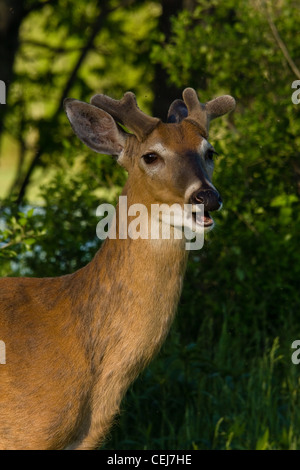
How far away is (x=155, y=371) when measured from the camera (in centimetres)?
663

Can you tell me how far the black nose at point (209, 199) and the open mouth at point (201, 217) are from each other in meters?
0.04

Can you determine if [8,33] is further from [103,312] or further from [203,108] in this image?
[103,312]

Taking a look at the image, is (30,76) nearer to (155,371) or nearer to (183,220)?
(155,371)

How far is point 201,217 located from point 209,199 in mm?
114

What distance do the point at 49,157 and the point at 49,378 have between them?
21.9ft

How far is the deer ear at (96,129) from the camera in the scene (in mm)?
4910

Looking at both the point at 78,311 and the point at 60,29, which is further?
the point at 60,29

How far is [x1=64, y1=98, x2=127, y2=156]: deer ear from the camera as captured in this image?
4910 mm

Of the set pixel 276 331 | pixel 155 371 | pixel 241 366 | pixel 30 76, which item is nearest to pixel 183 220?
pixel 155 371
